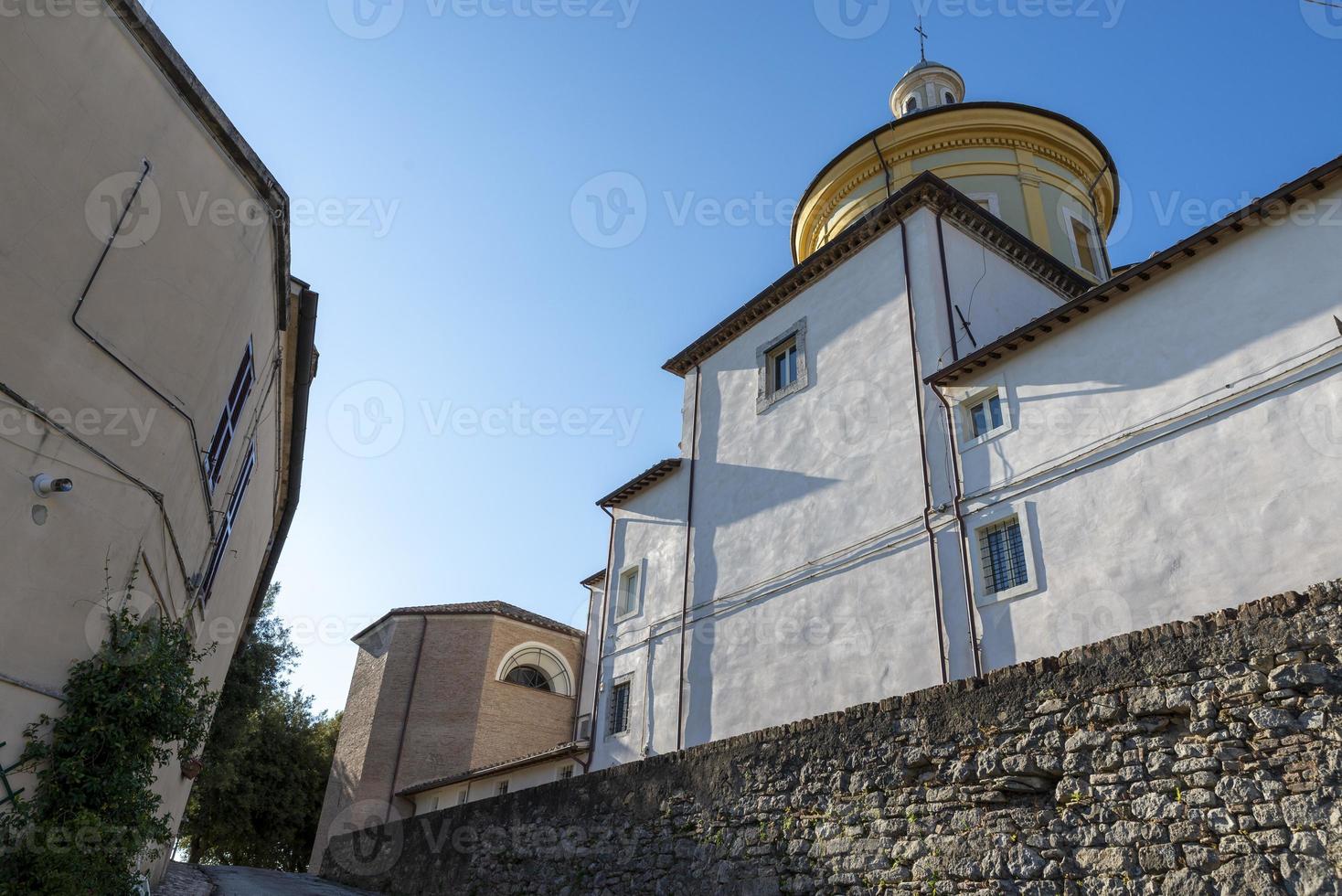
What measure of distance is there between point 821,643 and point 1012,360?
14.6 ft

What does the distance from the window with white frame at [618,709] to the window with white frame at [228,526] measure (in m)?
7.06

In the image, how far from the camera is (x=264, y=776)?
2666 cm

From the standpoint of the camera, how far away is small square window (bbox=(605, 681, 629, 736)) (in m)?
16.0

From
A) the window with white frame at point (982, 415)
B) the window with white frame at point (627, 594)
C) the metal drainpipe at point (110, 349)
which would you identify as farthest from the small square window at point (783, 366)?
the metal drainpipe at point (110, 349)

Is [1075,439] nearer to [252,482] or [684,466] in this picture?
[684,466]

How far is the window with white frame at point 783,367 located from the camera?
15262mm

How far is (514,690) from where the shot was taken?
27375mm

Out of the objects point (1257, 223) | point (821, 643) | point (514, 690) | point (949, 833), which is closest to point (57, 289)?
point (949, 833)
